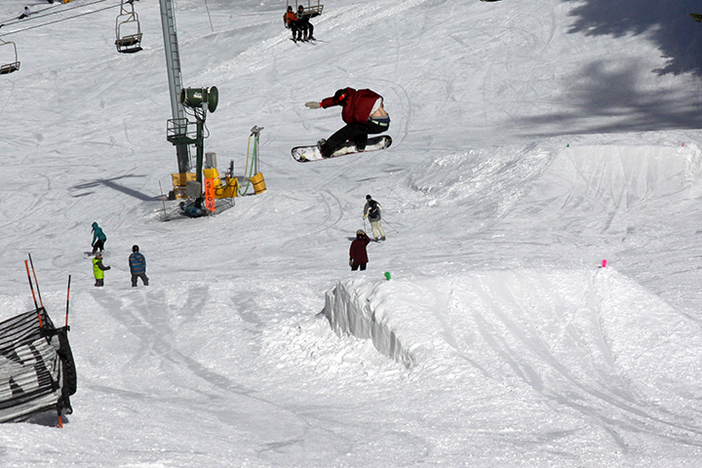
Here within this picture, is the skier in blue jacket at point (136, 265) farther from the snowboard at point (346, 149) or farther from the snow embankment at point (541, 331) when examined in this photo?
the snow embankment at point (541, 331)

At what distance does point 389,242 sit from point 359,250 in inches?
128

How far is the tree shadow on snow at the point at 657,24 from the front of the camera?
34.7 metres

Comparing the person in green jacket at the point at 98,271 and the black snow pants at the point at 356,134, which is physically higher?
the black snow pants at the point at 356,134

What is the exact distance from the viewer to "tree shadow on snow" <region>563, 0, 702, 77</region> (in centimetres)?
3469

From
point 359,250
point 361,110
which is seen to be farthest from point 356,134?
point 359,250

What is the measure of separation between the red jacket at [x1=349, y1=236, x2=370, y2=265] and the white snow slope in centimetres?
68

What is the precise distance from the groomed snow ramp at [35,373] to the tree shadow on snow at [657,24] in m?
31.9

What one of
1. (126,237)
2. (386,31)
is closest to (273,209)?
(126,237)

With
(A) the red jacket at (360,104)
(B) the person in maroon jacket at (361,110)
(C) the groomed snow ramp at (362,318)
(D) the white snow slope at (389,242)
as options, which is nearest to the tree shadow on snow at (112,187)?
(D) the white snow slope at (389,242)

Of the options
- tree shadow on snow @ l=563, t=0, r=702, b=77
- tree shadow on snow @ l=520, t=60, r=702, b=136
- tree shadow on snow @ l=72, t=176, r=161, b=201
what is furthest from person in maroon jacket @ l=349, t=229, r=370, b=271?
tree shadow on snow @ l=563, t=0, r=702, b=77

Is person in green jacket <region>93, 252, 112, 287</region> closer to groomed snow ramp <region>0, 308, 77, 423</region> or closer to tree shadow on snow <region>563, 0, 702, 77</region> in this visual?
groomed snow ramp <region>0, 308, 77, 423</region>

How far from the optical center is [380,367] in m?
11.4

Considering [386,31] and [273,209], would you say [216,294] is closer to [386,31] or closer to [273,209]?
[273,209]

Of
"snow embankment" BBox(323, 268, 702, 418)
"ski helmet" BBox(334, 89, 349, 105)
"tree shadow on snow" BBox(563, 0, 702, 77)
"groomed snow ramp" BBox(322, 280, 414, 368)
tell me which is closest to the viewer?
"snow embankment" BBox(323, 268, 702, 418)
